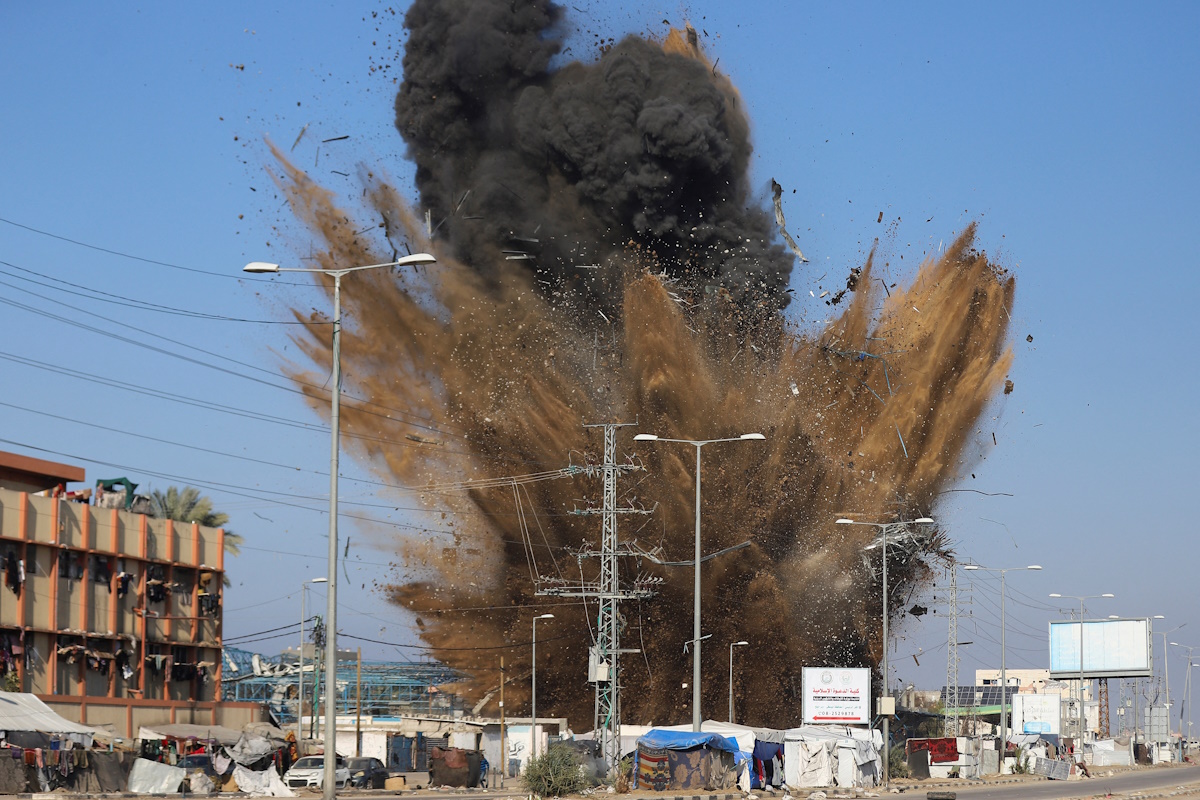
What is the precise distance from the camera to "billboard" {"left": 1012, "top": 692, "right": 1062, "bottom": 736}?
87.9m

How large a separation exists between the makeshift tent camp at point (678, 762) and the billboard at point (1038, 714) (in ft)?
158

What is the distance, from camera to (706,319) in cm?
7881

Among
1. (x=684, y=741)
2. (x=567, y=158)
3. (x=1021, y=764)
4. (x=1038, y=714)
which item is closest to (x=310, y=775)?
(x=684, y=741)

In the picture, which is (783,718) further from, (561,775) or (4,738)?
(4,738)

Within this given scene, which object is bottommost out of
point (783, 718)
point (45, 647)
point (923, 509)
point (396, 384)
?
point (783, 718)

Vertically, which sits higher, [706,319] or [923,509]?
[706,319]

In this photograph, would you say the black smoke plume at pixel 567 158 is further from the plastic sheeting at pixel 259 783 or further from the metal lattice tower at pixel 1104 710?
the metal lattice tower at pixel 1104 710

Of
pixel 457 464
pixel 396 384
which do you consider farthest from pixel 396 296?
pixel 457 464

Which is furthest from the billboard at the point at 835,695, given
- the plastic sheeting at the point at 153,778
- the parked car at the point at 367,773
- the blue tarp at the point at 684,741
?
the plastic sheeting at the point at 153,778

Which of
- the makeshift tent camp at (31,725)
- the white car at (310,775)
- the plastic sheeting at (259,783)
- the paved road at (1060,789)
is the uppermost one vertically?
the makeshift tent camp at (31,725)

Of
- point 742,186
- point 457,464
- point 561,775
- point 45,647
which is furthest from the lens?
point 457,464

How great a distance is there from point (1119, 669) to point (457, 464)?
1586 inches

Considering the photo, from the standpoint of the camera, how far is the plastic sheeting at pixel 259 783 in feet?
140

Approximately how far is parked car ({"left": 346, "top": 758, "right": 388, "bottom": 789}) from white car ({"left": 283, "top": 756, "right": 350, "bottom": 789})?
0.38 meters
